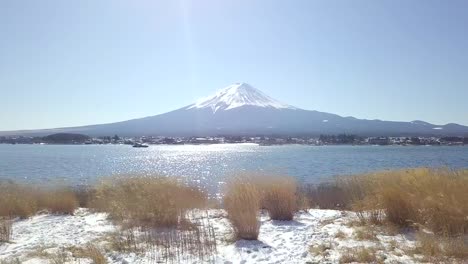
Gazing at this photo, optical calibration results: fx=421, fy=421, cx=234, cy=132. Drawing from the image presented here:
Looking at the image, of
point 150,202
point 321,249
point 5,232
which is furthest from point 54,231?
point 321,249

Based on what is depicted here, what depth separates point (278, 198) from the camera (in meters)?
9.41

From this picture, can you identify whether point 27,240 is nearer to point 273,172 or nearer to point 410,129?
point 273,172

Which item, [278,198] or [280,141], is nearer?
[278,198]

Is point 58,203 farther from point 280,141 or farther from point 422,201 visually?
point 280,141

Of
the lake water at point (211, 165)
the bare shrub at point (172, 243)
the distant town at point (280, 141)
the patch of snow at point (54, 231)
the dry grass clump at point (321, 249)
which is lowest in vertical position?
the lake water at point (211, 165)

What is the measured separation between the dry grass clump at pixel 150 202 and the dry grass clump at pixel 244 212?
108cm

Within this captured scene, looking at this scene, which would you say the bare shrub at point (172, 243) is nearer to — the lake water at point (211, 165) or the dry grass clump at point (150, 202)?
the dry grass clump at point (150, 202)

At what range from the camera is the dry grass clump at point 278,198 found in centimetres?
924

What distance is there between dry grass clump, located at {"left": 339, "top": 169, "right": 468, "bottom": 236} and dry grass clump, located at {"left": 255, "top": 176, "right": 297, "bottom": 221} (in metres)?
1.49

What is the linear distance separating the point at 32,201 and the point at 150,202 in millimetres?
4410

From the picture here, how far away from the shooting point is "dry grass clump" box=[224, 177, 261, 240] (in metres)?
7.37

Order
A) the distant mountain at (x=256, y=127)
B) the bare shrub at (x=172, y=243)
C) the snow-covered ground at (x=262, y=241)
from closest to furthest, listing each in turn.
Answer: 1. the snow-covered ground at (x=262, y=241)
2. the bare shrub at (x=172, y=243)
3. the distant mountain at (x=256, y=127)

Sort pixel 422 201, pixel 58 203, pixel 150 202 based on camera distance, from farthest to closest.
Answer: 1. pixel 58 203
2. pixel 150 202
3. pixel 422 201

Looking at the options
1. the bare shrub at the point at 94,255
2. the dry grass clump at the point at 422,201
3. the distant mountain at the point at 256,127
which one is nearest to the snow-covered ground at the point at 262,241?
the bare shrub at the point at 94,255
